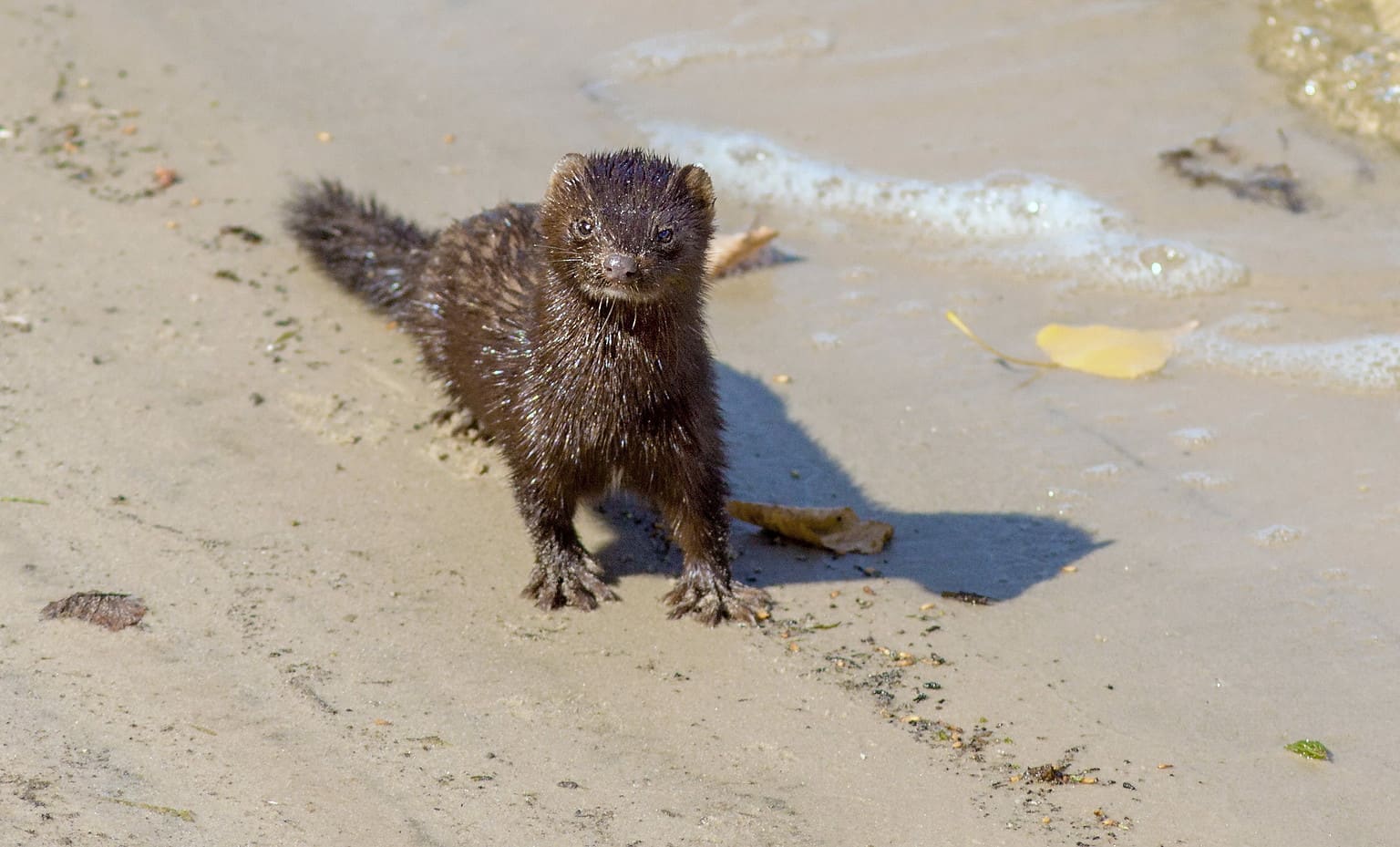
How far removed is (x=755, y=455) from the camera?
20.6ft

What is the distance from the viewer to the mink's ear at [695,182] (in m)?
4.95

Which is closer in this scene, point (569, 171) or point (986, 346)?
point (569, 171)

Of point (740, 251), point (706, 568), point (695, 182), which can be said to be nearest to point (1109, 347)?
point (740, 251)

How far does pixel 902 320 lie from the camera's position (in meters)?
7.25

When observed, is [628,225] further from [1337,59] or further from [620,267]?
[1337,59]

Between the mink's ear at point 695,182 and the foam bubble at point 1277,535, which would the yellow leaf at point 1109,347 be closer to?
the foam bubble at point 1277,535

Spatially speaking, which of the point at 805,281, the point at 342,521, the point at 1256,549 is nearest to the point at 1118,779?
the point at 1256,549

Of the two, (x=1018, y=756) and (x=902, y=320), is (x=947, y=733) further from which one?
(x=902, y=320)

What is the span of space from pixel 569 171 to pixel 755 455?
69.9 inches

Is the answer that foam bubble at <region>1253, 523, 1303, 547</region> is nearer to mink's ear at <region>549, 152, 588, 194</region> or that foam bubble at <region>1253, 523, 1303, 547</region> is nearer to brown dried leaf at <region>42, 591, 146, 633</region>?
mink's ear at <region>549, 152, 588, 194</region>

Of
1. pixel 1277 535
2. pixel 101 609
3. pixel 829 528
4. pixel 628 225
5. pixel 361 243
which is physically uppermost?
pixel 628 225

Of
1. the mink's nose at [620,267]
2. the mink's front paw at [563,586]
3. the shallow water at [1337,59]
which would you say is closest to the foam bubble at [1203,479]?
the mink's front paw at [563,586]

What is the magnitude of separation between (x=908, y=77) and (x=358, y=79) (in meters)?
3.50

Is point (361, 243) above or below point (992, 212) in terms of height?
above
